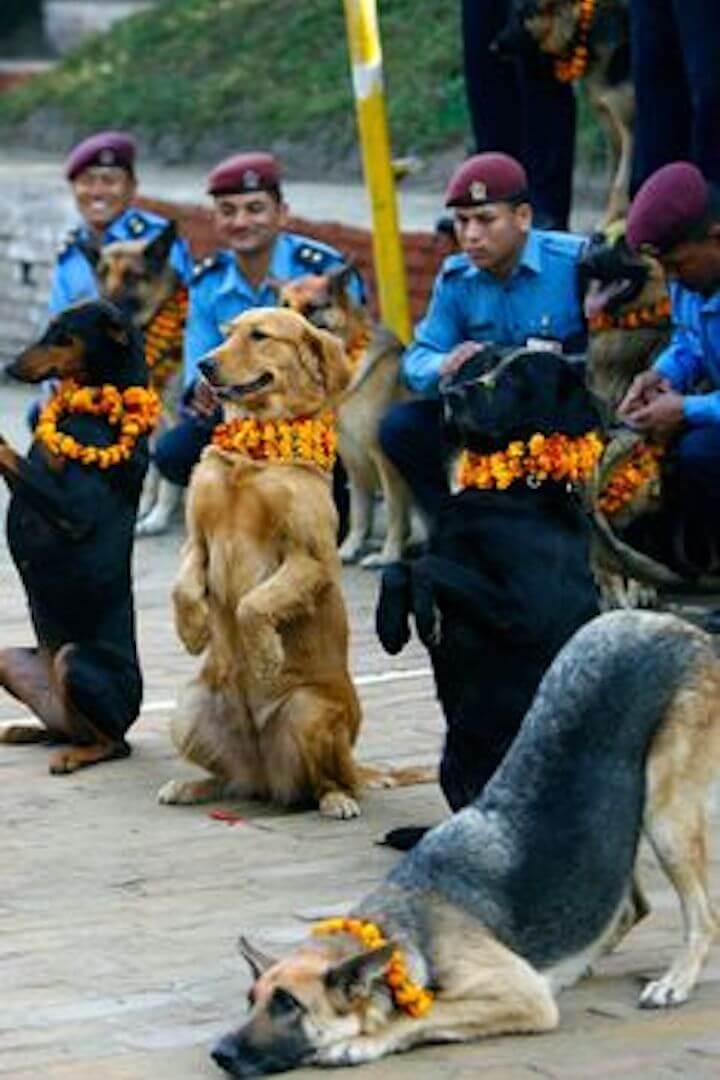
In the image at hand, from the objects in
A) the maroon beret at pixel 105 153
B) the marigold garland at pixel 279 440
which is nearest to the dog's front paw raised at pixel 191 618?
the marigold garland at pixel 279 440

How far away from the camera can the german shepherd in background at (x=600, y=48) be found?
13.0 meters

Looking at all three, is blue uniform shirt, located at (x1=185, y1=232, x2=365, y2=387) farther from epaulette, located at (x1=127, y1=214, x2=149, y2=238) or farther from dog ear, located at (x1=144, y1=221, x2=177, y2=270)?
epaulette, located at (x1=127, y1=214, x2=149, y2=238)

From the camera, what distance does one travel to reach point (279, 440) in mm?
9859

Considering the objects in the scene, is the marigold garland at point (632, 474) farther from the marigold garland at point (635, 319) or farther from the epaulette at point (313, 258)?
the epaulette at point (313, 258)

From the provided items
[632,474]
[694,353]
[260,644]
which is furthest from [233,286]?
[260,644]

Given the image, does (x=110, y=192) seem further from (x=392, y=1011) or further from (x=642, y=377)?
(x=392, y=1011)

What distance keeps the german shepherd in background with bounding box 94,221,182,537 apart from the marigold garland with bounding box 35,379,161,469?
3.76 metres

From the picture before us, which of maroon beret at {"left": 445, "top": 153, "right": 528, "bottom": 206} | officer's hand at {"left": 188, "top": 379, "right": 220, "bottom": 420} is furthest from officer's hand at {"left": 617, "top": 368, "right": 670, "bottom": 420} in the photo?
officer's hand at {"left": 188, "top": 379, "right": 220, "bottom": 420}

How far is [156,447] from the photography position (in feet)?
47.3

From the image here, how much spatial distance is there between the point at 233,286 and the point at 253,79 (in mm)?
6996

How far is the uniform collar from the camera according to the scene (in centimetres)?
1328

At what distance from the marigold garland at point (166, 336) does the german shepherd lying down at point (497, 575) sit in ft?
18.8

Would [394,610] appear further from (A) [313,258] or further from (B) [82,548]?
(A) [313,258]

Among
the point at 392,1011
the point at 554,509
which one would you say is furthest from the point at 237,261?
the point at 392,1011
